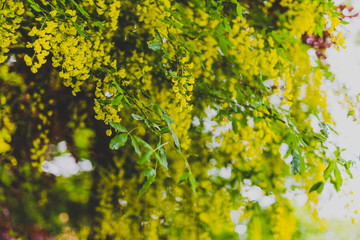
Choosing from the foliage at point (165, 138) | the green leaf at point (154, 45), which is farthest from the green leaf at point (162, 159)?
the foliage at point (165, 138)

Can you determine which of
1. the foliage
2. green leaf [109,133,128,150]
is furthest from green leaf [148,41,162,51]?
the foliage

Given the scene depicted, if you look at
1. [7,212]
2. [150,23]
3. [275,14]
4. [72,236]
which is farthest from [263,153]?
[7,212]

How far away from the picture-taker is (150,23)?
5.06 ft

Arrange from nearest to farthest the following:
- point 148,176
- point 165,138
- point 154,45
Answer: point 148,176 → point 154,45 → point 165,138

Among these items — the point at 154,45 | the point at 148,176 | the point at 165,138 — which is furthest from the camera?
the point at 165,138

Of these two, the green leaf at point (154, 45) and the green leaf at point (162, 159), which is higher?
the green leaf at point (154, 45)

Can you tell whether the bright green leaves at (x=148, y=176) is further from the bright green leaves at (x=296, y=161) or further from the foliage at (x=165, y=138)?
the foliage at (x=165, y=138)

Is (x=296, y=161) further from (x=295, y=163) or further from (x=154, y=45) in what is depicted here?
(x=154, y=45)

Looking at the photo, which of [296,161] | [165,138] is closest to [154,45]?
[296,161]

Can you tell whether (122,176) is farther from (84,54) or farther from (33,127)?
(84,54)

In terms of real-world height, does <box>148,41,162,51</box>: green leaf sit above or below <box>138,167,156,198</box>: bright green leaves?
above

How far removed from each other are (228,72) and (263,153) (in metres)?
0.65

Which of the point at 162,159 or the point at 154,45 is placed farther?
the point at 154,45

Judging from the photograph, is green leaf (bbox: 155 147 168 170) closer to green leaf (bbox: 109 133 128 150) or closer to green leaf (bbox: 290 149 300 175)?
green leaf (bbox: 109 133 128 150)
